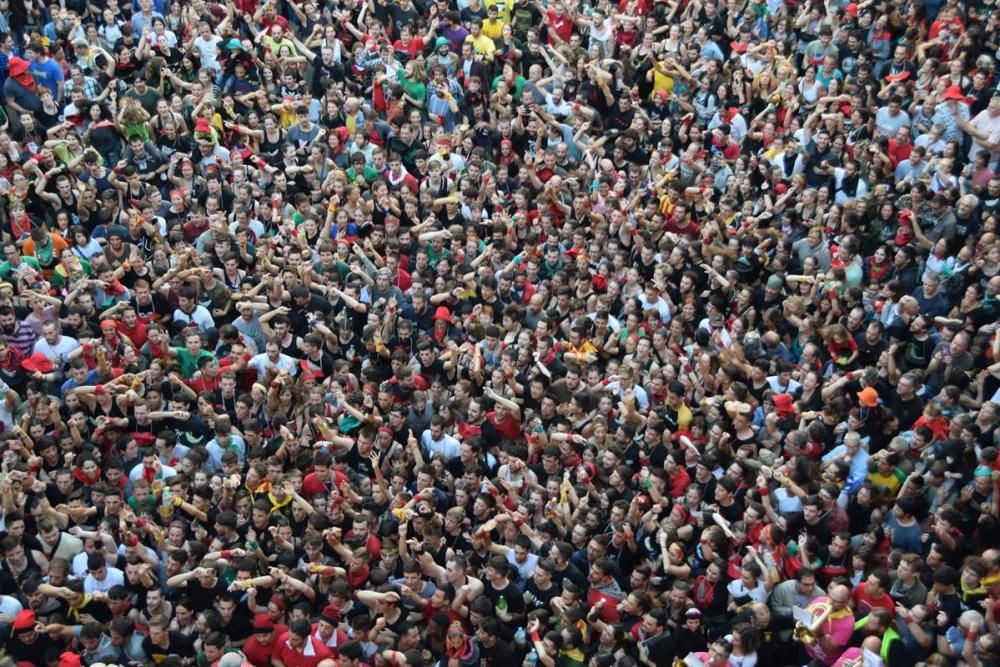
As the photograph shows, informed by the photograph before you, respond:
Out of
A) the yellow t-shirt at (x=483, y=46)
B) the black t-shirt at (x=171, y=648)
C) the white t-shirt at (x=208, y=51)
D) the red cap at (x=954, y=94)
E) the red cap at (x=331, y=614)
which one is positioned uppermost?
the red cap at (x=954, y=94)

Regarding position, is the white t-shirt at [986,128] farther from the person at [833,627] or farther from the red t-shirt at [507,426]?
the person at [833,627]

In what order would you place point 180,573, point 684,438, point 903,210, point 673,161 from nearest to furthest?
point 180,573 → point 684,438 → point 903,210 → point 673,161

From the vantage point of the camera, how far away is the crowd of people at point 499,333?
1199 centimetres

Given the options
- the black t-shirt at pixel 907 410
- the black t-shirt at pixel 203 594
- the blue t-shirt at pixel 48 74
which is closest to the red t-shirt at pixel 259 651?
the black t-shirt at pixel 203 594

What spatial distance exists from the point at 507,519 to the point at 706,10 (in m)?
10.3

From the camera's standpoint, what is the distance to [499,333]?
1526 centimetres

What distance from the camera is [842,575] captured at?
12320 millimetres

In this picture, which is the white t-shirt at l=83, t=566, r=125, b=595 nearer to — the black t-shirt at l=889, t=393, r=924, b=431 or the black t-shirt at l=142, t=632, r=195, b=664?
the black t-shirt at l=142, t=632, r=195, b=664

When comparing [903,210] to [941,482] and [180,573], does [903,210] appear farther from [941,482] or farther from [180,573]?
[180,573]

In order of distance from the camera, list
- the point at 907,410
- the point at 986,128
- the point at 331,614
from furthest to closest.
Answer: the point at 986,128 → the point at 907,410 → the point at 331,614

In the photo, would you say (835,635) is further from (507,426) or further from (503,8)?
(503,8)

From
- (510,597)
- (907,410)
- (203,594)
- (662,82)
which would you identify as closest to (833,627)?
(510,597)

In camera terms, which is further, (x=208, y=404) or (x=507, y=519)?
(x=208, y=404)

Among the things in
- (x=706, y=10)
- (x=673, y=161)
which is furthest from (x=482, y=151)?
(x=706, y=10)
